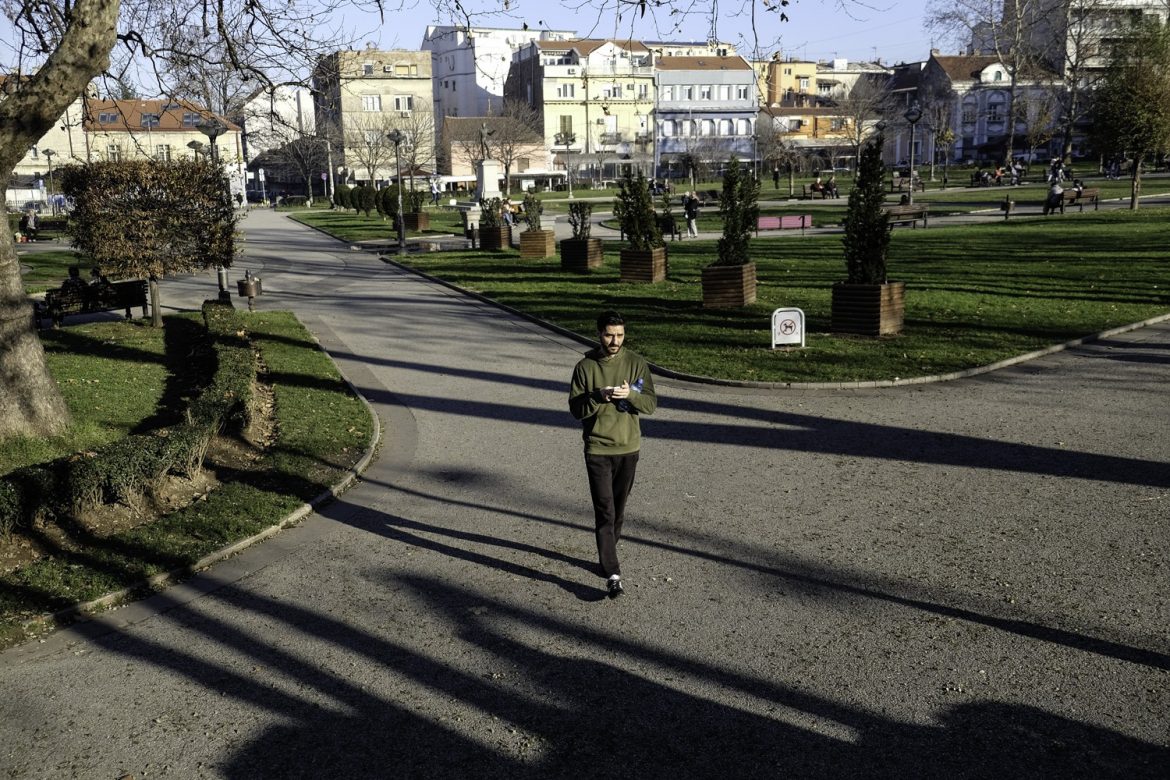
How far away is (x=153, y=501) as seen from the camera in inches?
319

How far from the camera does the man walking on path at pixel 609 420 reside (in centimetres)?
623

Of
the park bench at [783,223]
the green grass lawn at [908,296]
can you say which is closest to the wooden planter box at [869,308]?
the green grass lawn at [908,296]

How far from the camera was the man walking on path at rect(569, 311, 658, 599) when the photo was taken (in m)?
6.23

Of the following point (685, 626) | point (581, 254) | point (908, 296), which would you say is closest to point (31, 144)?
point (685, 626)

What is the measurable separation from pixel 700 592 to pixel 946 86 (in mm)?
97819

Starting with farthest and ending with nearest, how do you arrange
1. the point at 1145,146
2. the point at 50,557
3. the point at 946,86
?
the point at 946,86, the point at 1145,146, the point at 50,557

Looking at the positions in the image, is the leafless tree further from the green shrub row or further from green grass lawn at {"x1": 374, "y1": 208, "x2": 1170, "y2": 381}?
the green shrub row

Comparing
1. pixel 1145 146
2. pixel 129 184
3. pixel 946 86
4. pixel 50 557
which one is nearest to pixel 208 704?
pixel 50 557

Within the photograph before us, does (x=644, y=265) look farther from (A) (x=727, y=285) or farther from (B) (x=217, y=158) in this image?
(B) (x=217, y=158)

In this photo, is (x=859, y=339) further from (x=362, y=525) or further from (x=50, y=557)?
(x=50, y=557)

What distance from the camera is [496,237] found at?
30.4 meters

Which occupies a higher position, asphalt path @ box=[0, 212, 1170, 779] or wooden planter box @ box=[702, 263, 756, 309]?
wooden planter box @ box=[702, 263, 756, 309]

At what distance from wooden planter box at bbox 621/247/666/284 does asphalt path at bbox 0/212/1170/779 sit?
1043cm

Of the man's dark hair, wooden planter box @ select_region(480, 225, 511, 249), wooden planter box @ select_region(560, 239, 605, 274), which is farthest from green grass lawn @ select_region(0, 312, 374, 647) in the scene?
wooden planter box @ select_region(480, 225, 511, 249)
